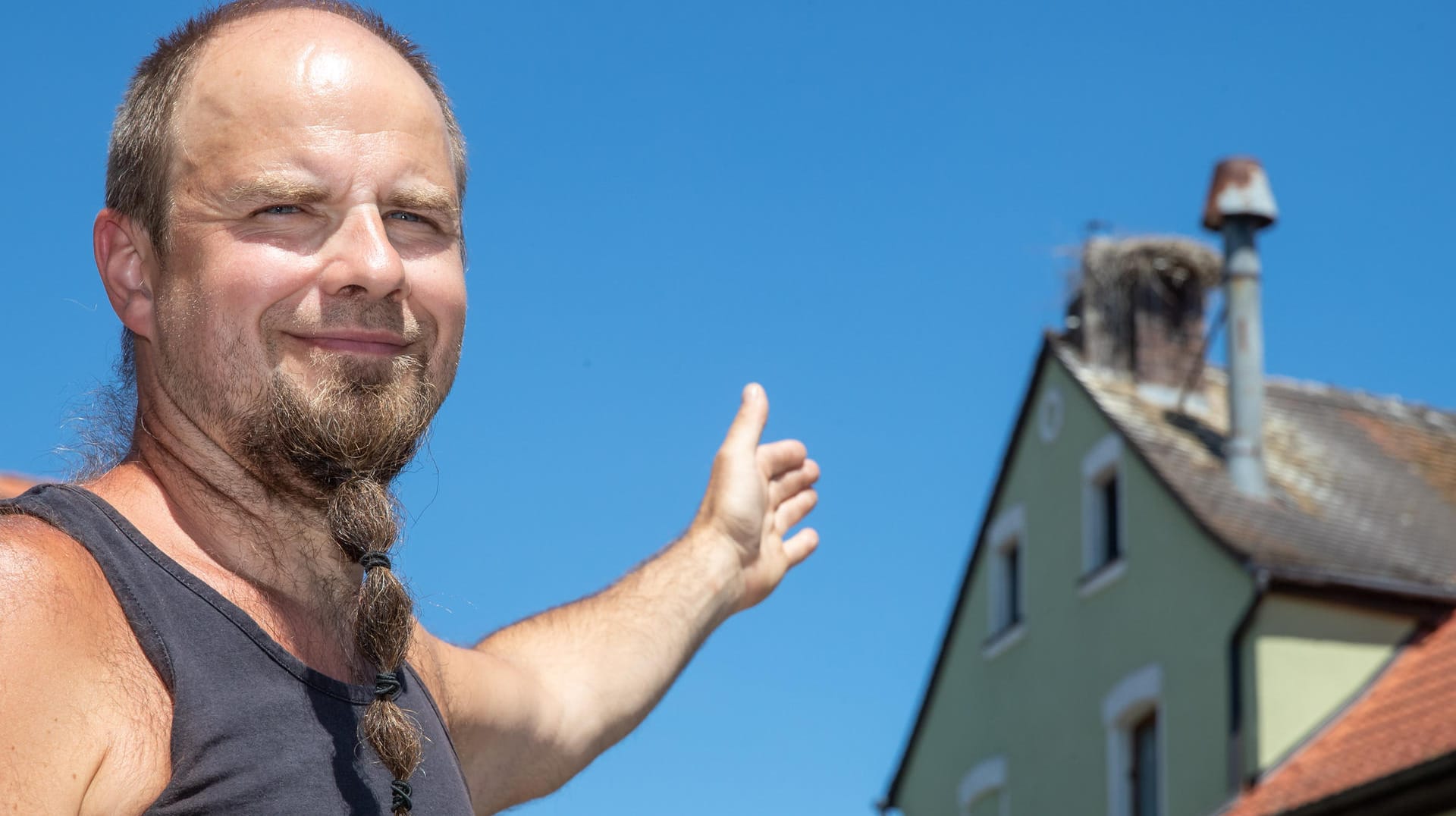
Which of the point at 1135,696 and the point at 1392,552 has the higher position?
the point at 1392,552

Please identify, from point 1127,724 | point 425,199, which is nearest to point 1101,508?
point 1127,724

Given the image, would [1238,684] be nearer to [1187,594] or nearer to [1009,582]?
[1187,594]

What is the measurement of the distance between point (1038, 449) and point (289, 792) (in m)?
17.5

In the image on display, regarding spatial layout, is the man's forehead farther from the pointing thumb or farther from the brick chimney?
the brick chimney

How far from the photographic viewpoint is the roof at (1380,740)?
12609 millimetres

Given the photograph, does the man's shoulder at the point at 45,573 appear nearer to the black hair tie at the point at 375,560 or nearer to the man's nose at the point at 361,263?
the black hair tie at the point at 375,560

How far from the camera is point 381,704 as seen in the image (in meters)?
1.92

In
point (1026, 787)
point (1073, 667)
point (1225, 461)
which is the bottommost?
point (1026, 787)

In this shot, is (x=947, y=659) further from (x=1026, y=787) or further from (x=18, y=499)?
(x=18, y=499)

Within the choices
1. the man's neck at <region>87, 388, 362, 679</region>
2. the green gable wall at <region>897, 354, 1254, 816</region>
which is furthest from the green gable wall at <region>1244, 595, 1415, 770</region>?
the man's neck at <region>87, 388, 362, 679</region>

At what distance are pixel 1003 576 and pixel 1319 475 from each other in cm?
361

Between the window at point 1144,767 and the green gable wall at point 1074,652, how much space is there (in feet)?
0.87

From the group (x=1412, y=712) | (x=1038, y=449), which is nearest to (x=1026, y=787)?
(x=1038, y=449)

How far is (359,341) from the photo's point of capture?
Result: 6.82 feet
